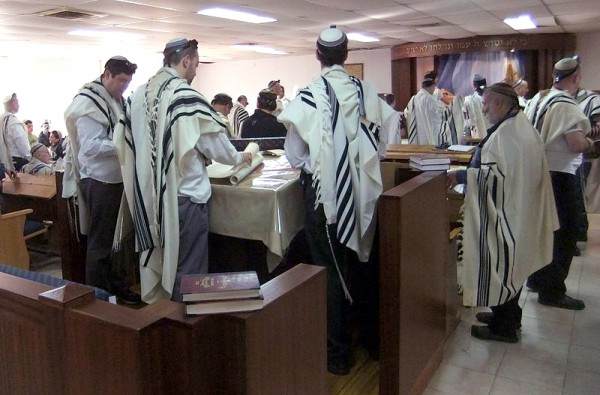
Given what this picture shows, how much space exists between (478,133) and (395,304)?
19.7ft

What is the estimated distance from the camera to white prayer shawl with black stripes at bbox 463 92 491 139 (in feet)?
24.3

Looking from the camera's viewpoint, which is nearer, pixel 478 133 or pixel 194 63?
pixel 194 63

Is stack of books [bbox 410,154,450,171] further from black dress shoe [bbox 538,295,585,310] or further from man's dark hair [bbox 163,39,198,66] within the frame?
black dress shoe [bbox 538,295,585,310]

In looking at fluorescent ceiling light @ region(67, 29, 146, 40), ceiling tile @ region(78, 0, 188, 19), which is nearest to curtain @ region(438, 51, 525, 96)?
fluorescent ceiling light @ region(67, 29, 146, 40)

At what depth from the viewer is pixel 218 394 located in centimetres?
112

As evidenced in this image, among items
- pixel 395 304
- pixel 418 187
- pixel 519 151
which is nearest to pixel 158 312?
pixel 395 304

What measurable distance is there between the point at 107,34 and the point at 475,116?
5.59 m

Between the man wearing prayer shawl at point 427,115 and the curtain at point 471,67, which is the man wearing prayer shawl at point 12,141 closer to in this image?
the man wearing prayer shawl at point 427,115

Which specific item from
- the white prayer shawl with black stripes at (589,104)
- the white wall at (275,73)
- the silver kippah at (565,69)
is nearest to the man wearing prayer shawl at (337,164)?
the silver kippah at (565,69)

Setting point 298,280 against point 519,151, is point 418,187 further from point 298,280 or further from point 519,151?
point 298,280

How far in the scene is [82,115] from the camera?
2.96m

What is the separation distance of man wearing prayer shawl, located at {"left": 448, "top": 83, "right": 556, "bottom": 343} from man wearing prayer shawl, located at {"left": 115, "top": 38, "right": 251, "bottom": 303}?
1.20 metres

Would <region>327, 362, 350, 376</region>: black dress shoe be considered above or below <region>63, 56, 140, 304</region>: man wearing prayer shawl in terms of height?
below

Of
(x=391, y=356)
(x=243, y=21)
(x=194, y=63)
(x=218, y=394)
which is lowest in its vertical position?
(x=391, y=356)
